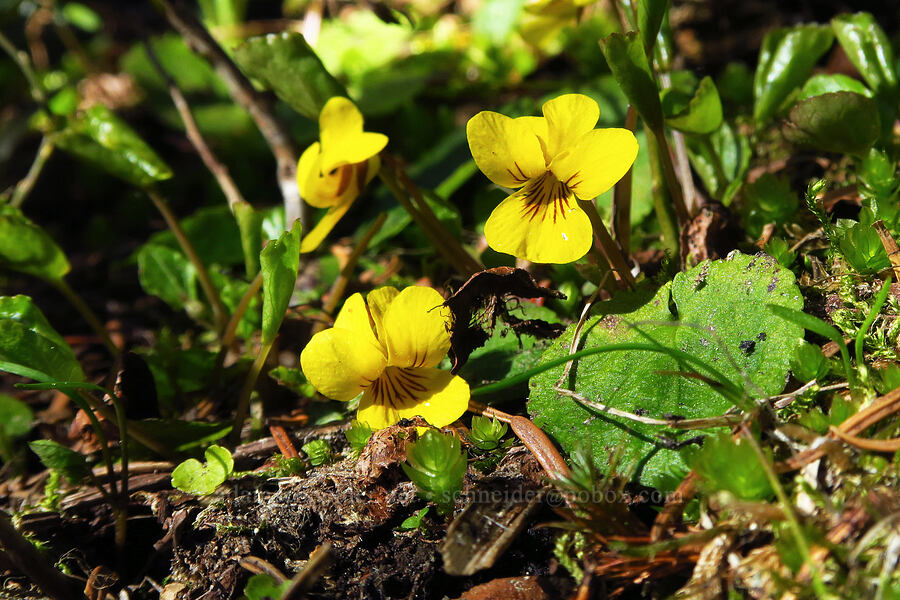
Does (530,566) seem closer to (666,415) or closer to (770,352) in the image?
(666,415)

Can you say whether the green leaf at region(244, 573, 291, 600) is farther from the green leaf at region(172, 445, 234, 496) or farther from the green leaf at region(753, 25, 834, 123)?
the green leaf at region(753, 25, 834, 123)

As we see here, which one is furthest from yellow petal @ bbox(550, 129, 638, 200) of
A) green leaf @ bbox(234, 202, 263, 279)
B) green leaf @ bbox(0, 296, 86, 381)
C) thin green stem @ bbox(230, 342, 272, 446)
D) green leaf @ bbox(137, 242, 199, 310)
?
green leaf @ bbox(137, 242, 199, 310)

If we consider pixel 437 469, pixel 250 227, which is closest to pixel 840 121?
Answer: pixel 437 469

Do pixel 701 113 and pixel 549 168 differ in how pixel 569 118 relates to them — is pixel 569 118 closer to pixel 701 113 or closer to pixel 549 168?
pixel 549 168

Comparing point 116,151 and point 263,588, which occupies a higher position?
point 116,151

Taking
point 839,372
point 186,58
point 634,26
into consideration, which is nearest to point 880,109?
point 634,26

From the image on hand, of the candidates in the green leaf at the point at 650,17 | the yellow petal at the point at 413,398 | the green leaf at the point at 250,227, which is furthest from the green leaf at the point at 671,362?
the green leaf at the point at 250,227
